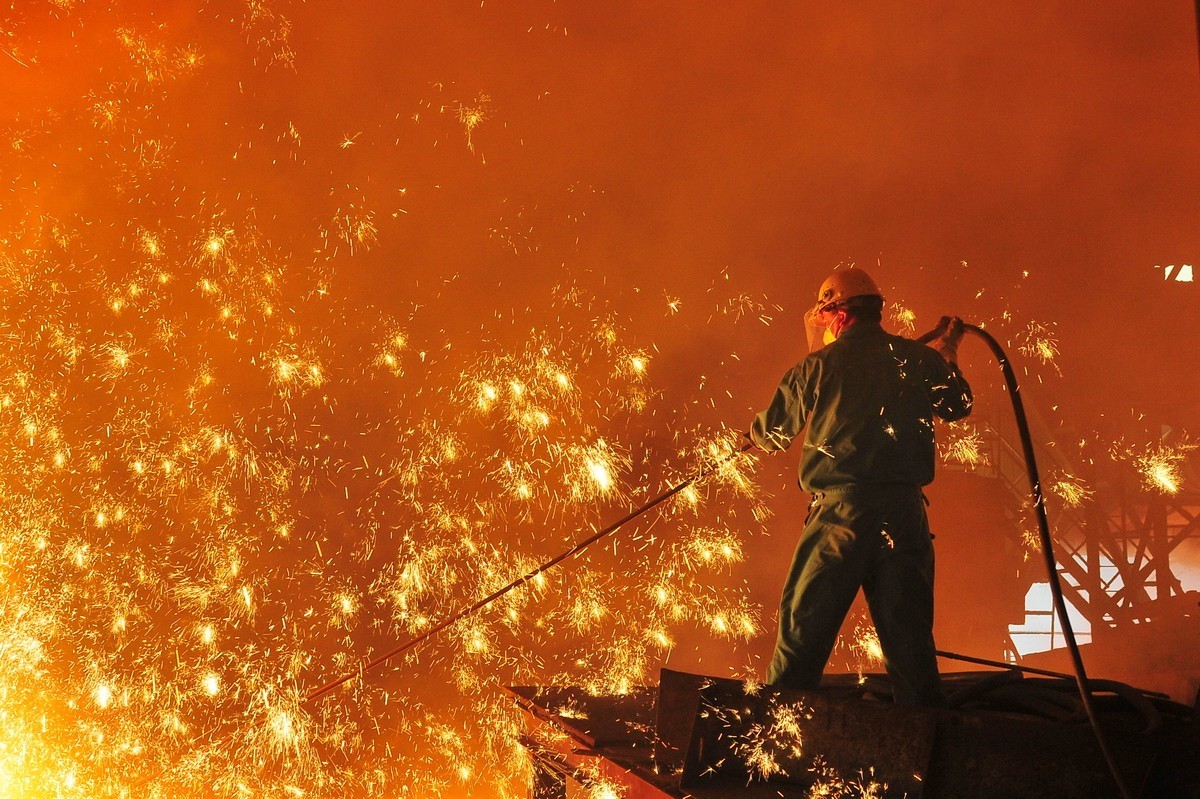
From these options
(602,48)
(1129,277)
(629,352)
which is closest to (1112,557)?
(1129,277)

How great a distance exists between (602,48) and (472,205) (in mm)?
1205

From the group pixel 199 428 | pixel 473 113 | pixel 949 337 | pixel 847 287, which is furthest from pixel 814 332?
pixel 199 428

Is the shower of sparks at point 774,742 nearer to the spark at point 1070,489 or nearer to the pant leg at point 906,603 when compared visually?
the pant leg at point 906,603

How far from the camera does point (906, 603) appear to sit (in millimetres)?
2734

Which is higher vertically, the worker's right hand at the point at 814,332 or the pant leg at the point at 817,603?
the worker's right hand at the point at 814,332

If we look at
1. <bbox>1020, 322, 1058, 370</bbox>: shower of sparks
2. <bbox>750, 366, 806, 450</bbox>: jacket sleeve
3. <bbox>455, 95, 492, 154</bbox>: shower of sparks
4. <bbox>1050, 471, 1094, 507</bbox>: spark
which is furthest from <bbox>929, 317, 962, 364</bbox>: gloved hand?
<bbox>1050, 471, 1094, 507</bbox>: spark

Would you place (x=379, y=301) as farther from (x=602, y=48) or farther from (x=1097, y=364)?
(x=1097, y=364)

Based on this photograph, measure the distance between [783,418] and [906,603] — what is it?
700 mm

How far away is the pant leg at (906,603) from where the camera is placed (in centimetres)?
268

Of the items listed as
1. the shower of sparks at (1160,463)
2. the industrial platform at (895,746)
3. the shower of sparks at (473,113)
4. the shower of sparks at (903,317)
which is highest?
the shower of sparks at (473,113)

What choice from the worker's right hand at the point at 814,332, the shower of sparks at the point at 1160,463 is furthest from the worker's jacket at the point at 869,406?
the shower of sparks at the point at 1160,463

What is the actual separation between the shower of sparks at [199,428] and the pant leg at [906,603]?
325 cm

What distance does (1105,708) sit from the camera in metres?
2.47

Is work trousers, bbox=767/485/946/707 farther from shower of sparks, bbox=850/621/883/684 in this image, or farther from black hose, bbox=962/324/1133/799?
shower of sparks, bbox=850/621/883/684
